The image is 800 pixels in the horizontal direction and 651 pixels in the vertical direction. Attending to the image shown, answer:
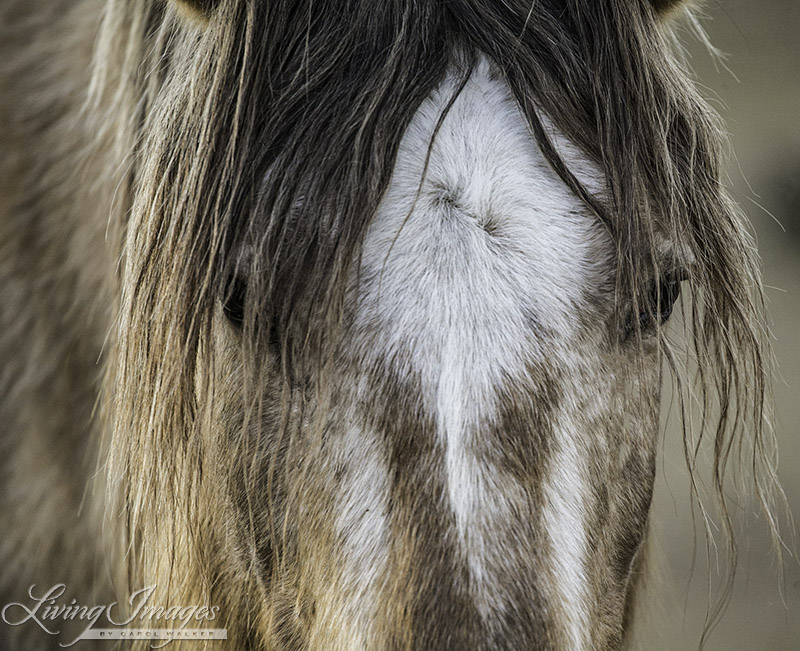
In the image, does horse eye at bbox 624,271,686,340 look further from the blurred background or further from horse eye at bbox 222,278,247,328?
the blurred background

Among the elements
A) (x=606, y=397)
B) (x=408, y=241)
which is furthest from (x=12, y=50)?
(x=606, y=397)

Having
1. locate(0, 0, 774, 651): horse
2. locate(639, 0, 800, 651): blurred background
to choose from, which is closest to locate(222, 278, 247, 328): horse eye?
locate(0, 0, 774, 651): horse

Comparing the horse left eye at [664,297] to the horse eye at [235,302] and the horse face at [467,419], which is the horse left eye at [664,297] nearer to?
the horse face at [467,419]

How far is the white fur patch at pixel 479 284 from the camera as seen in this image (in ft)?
2.00

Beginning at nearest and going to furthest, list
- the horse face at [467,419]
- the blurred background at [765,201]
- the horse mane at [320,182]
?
1. the horse face at [467,419]
2. the horse mane at [320,182]
3. the blurred background at [765,201]

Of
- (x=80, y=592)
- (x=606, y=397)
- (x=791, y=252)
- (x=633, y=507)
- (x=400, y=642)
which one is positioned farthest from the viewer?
(x=791, y=252)

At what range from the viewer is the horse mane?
0.72 m

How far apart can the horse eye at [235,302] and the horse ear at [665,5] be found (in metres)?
0.64

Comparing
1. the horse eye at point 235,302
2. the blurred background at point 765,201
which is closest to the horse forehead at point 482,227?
the horse eye at point 235,302

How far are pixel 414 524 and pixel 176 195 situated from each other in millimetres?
477

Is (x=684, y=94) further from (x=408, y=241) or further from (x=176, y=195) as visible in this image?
(x=176, y=195)

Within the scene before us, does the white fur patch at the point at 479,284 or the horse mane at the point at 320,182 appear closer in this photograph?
the white fur patch at the point at 479,284

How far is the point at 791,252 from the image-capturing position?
A: 11.7ft

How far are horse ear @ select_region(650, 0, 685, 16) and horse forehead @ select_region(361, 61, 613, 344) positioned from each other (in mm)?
312
